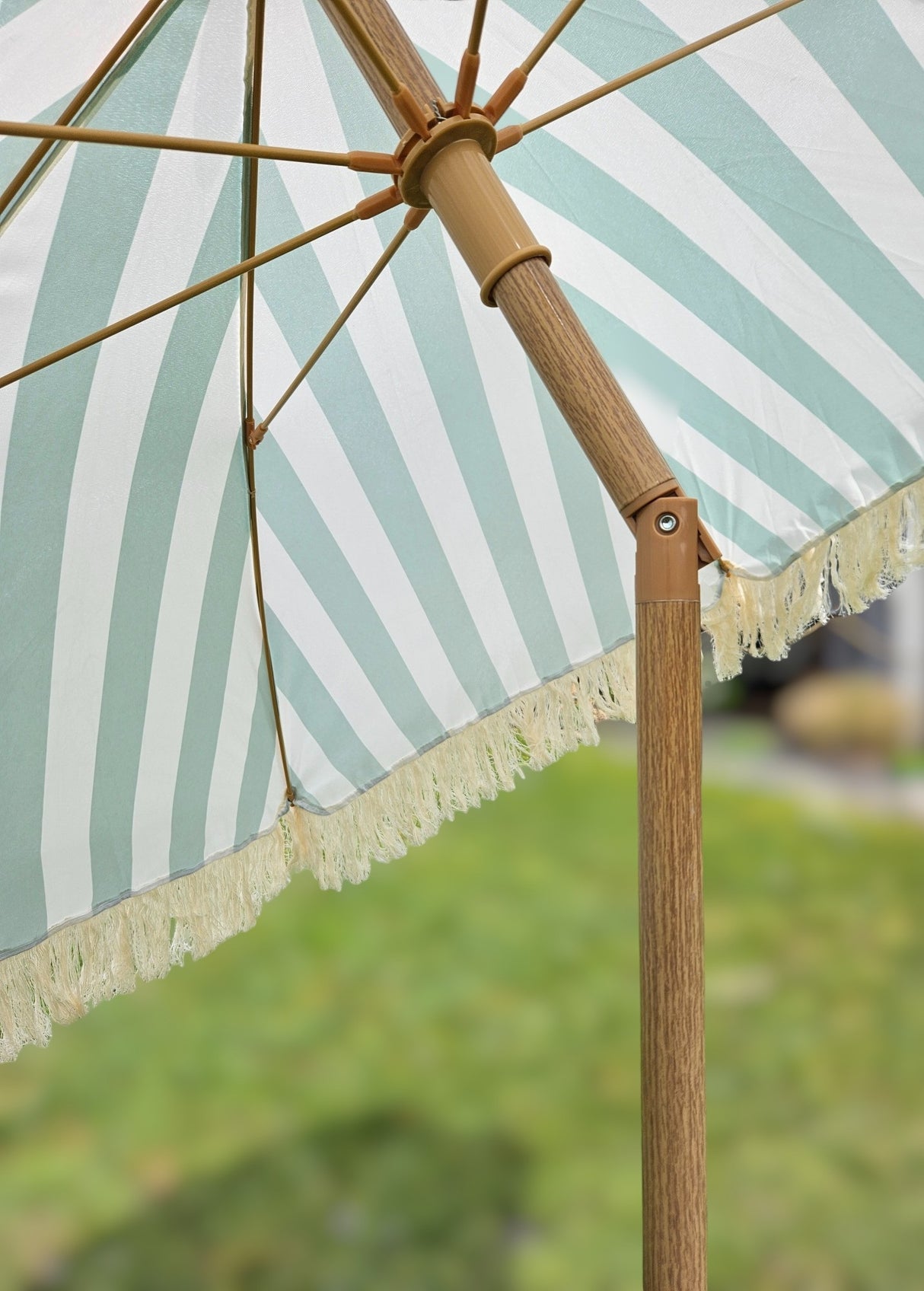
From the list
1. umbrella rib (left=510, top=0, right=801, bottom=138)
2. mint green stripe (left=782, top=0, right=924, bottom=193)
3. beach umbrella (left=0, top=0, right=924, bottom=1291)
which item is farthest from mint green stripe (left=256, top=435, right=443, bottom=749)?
mint green stripe (left=782, top=0, right=924, bottom=193)

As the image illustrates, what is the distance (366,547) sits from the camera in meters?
0.91

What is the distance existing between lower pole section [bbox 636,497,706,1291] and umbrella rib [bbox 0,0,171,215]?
1.32 ft

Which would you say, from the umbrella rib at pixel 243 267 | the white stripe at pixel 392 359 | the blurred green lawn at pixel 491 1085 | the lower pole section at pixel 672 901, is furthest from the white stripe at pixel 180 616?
the blurred green lawn at pixel 491 1085

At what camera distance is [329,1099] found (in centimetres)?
301

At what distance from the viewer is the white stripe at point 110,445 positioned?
2.25 feet

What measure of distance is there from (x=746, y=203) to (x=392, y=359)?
301 mm

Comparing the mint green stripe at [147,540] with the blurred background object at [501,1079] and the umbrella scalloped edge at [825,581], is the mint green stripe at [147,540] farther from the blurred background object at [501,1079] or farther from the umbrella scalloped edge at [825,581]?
the blurred background object at [501,1079]

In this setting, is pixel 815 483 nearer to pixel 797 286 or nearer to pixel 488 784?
pixel 797 286

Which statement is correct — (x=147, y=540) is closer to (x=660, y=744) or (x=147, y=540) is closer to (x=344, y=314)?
(x=344, y=314)

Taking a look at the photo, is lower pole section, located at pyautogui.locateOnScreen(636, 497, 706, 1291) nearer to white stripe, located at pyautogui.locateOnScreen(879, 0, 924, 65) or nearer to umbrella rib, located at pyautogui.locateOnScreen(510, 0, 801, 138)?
umbrella rib, located at pyautogui.locateOnScreen(510, 0, 801, 138)

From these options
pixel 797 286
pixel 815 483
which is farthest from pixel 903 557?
pixel 797 286

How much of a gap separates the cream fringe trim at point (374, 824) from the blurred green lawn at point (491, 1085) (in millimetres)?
2132

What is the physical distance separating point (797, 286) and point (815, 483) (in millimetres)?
155

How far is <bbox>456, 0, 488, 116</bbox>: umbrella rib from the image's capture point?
1.56 feet
